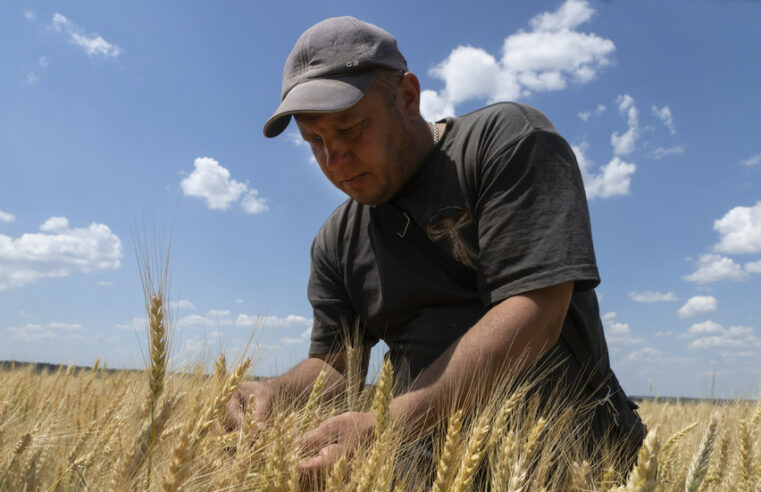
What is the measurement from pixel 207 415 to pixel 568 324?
119 cm

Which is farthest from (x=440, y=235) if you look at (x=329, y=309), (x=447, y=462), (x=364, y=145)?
(x=447, y=462)

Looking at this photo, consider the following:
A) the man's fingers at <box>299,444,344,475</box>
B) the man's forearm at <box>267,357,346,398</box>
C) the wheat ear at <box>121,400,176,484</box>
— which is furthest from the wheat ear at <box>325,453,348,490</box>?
the man's forearm at <box>267,357,346,398</box>

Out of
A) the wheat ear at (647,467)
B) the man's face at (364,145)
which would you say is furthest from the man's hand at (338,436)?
the man's face at (364,145)

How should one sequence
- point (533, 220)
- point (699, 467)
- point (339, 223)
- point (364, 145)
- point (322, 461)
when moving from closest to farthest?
point (699, 467) → point (322, 461) → point (533, 220) → point (364, 145) → point (339, 223)

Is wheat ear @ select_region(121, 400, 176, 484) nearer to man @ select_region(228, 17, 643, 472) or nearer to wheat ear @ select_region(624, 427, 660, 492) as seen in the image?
man @ select_region(228, 17, 643, 472)

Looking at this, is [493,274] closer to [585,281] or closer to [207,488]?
[585,281]

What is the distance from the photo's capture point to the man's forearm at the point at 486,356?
1.47 m

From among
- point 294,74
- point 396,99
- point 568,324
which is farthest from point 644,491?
point 294,74

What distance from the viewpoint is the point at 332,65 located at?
1.85m

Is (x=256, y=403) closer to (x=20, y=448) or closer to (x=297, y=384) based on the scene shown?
(x=297, y=384)

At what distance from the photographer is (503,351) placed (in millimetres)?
1467

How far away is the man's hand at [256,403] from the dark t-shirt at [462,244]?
0.46 metres

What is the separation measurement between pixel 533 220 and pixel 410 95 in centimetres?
71

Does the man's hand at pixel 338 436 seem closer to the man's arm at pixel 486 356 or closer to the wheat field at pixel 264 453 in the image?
the wheat field at pixel 264 453
